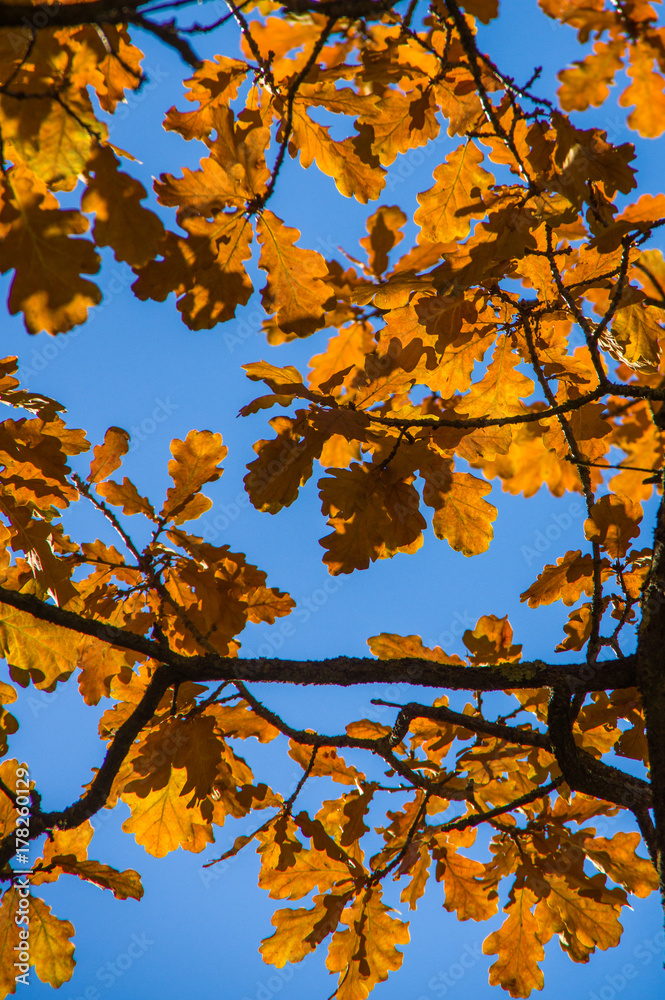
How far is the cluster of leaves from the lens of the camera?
5.50ft

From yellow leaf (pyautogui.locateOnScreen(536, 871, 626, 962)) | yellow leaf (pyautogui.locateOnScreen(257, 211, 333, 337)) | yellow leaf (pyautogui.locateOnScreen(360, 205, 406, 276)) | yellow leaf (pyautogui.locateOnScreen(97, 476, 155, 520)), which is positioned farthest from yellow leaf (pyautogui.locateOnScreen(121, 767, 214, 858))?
yellow leaf (pyautogui.locateOnScreen(360, 205, 406, 276))

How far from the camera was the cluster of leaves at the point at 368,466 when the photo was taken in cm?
168

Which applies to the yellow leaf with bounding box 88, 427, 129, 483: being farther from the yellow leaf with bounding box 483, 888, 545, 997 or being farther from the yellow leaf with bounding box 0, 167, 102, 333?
the yellow leaf with bounding box 483, 888, 545, 997

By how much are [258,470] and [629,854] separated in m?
1.84

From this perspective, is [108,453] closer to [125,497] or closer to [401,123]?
[125,497]

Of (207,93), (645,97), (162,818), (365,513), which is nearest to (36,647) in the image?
(162,818)

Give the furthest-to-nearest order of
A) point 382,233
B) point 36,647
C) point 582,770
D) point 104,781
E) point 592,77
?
point 36,647, point 382,233, point 104,781, point 582,770, point 592,77

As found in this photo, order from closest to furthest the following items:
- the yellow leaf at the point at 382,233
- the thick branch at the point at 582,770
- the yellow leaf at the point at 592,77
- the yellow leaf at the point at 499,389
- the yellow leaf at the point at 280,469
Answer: the yellow leaf at the point at 592,77, the thick branch at the point at 582,770, the yellow leaf at the point at 280,469, the yellow leaf at the point at 382,233, the yellow leaf at the point at 499,389

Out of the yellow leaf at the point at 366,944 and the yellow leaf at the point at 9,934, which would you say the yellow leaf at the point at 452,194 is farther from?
the yellow leaf at the point at 9,934

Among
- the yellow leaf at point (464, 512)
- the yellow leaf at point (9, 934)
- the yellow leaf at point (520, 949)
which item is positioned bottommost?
the yellow leaf at point (9, 934)

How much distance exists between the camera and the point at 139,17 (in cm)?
108

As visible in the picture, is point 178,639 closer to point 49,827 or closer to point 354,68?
point 49,827

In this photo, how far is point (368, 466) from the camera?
1996mm

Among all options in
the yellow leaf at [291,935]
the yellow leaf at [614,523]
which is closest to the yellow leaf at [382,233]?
the yellow leaf at [614,523]
